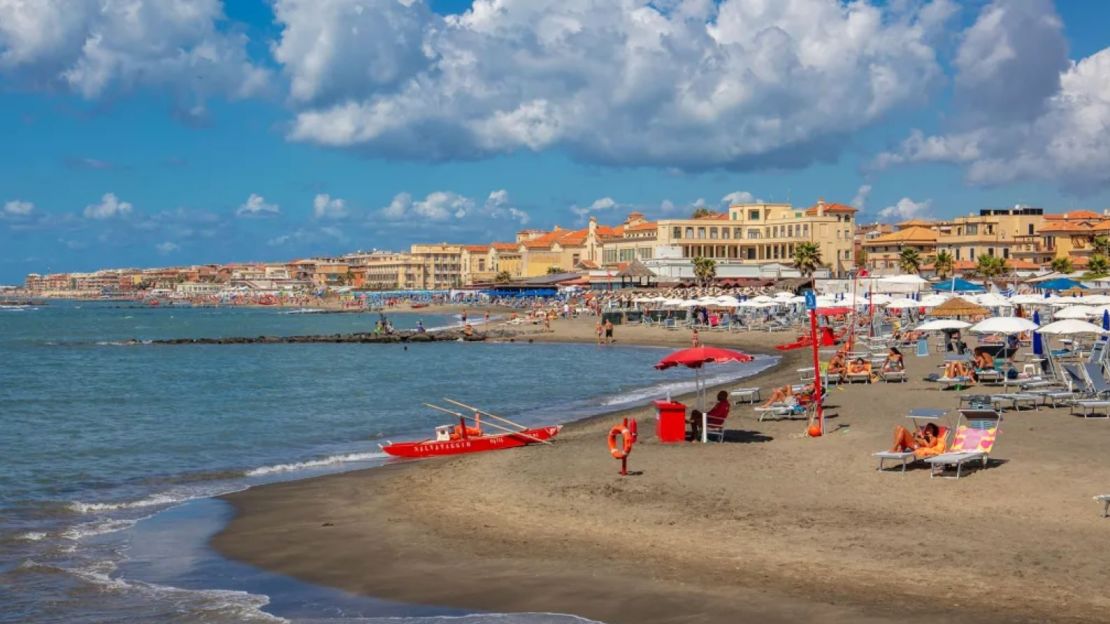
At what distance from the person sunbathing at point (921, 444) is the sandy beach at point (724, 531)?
46cm

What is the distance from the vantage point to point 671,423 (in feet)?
60.3

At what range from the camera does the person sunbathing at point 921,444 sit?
1453 cm

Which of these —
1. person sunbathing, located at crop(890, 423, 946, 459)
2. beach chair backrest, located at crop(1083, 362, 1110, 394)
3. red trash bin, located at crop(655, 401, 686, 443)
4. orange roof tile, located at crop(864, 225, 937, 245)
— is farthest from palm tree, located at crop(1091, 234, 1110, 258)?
person sunbathing, located at crop(890, 423, 946, 459)

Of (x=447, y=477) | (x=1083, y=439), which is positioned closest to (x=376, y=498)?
(x=447, y=477)

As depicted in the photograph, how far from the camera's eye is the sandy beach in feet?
31.5

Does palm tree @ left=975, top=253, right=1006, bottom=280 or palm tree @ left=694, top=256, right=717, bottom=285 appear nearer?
palm tree @ left=975, top=253, right=1006, bottom=280

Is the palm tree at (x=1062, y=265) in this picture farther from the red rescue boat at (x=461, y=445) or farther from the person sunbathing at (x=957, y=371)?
the red rescue boat at (x=461, y=445)

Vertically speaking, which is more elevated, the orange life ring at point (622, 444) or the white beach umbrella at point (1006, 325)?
the white beach umbrella at point (1006, 325)

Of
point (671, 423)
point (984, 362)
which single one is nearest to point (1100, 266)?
point (984, 362)

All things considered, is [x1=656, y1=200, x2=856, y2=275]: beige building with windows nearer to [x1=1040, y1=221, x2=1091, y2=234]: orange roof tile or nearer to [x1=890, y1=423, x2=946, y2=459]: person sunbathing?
[x1=1040, y1=221, x2=1091, y2=234]: orange roof tile

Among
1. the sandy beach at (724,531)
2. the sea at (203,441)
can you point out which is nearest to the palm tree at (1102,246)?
the sea at (203,441)

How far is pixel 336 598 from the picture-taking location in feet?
35.2

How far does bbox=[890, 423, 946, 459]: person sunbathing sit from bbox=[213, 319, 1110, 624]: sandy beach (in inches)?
18.2

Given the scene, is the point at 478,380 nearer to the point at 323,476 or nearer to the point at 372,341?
the point at 323,476
